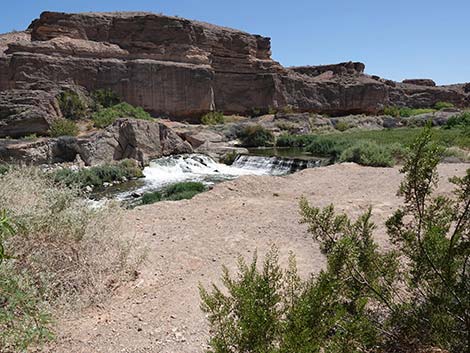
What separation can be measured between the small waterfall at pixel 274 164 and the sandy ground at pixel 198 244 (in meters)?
6.93

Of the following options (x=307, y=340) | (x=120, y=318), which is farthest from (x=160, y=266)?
(x=307, y=340)

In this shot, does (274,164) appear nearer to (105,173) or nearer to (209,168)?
(209,168)

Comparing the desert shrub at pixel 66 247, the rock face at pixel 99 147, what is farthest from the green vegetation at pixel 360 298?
the rock face at pixel 99 147

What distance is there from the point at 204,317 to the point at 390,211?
444cm

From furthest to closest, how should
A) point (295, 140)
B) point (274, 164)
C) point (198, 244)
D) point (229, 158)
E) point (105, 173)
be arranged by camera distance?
point (295, 140) < point (229, 158) < point (274, 164) < point (105, 173) < point (198, 244)

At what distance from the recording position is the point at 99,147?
18516 millimetres

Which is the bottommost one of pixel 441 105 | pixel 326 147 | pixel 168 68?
pixel 326 147

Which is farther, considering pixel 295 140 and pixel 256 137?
pixel 256 137

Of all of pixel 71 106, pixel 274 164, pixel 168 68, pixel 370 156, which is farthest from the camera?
pixel 168 68

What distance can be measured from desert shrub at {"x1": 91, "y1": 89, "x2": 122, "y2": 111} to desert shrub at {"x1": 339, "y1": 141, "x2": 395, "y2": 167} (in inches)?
880

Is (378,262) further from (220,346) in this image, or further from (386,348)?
(220,346)

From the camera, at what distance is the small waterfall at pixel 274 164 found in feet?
58.8

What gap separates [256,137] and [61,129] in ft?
41.3

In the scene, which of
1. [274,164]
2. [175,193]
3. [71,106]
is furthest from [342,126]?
[175,193]
